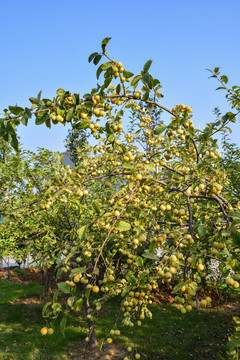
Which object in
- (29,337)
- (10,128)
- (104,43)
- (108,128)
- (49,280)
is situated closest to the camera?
(10,128)

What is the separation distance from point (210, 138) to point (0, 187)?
270 inches

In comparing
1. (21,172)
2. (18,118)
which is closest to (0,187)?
(21,172)

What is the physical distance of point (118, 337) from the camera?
6.71m

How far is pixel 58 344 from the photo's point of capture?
6.38 meters

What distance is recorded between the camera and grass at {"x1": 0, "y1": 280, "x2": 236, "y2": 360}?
592 centimetres

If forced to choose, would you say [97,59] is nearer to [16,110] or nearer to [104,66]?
[104,66]

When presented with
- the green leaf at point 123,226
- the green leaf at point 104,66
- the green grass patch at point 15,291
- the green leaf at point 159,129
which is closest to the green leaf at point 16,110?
the green leaf at point 104,66

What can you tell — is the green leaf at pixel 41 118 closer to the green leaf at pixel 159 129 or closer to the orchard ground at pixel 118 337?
the green leaf at pixel 159 129

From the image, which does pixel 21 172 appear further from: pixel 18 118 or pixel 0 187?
pixel 18 118

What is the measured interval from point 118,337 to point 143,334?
26.7 inches

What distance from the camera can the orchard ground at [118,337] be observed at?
5914 mm

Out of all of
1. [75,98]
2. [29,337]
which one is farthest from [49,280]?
[75,98]

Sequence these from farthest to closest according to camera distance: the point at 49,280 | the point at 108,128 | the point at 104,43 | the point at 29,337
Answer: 1. the point at 49,280
2. the point at 29,337
3. the point at 108,128
4. the point at 104,43

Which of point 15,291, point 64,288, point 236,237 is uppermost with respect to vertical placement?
point 236,237
